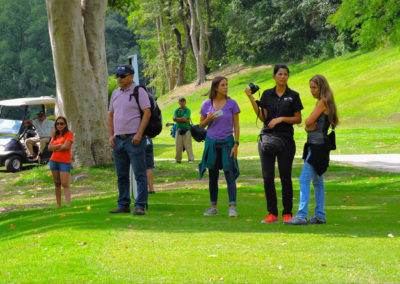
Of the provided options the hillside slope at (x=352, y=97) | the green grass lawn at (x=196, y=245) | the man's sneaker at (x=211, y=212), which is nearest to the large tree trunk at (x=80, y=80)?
the green grass lawn at (x=196, y=245)

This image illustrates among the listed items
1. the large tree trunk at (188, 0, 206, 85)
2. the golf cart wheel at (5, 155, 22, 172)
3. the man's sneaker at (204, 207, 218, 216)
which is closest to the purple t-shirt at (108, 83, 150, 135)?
the man's sneaker at (204, 207, 218, 216)

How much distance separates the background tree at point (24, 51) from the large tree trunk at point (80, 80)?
57.4m

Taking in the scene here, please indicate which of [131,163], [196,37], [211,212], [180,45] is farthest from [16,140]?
[196,37]

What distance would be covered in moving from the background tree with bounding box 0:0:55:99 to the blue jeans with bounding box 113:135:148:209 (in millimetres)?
67267

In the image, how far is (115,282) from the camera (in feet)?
17.6

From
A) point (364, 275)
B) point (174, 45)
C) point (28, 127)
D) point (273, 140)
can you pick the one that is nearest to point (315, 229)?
point (273, 140)

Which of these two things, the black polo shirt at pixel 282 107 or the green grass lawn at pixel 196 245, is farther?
the black polo shirt at pixel 282 107

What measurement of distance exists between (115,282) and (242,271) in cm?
107

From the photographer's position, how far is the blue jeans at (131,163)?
9.04 m

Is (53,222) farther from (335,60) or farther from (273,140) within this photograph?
(335,60)

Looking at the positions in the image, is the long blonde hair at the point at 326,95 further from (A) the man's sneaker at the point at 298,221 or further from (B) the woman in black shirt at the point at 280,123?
(A) the man's sneaker at the point at 298,221

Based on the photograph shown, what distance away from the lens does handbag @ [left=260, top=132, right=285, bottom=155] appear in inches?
326

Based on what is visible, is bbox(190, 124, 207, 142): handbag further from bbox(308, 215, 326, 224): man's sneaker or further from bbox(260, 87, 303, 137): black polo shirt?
bbox(308, 215, 326, 224): man's sneaker

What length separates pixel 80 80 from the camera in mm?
18125
